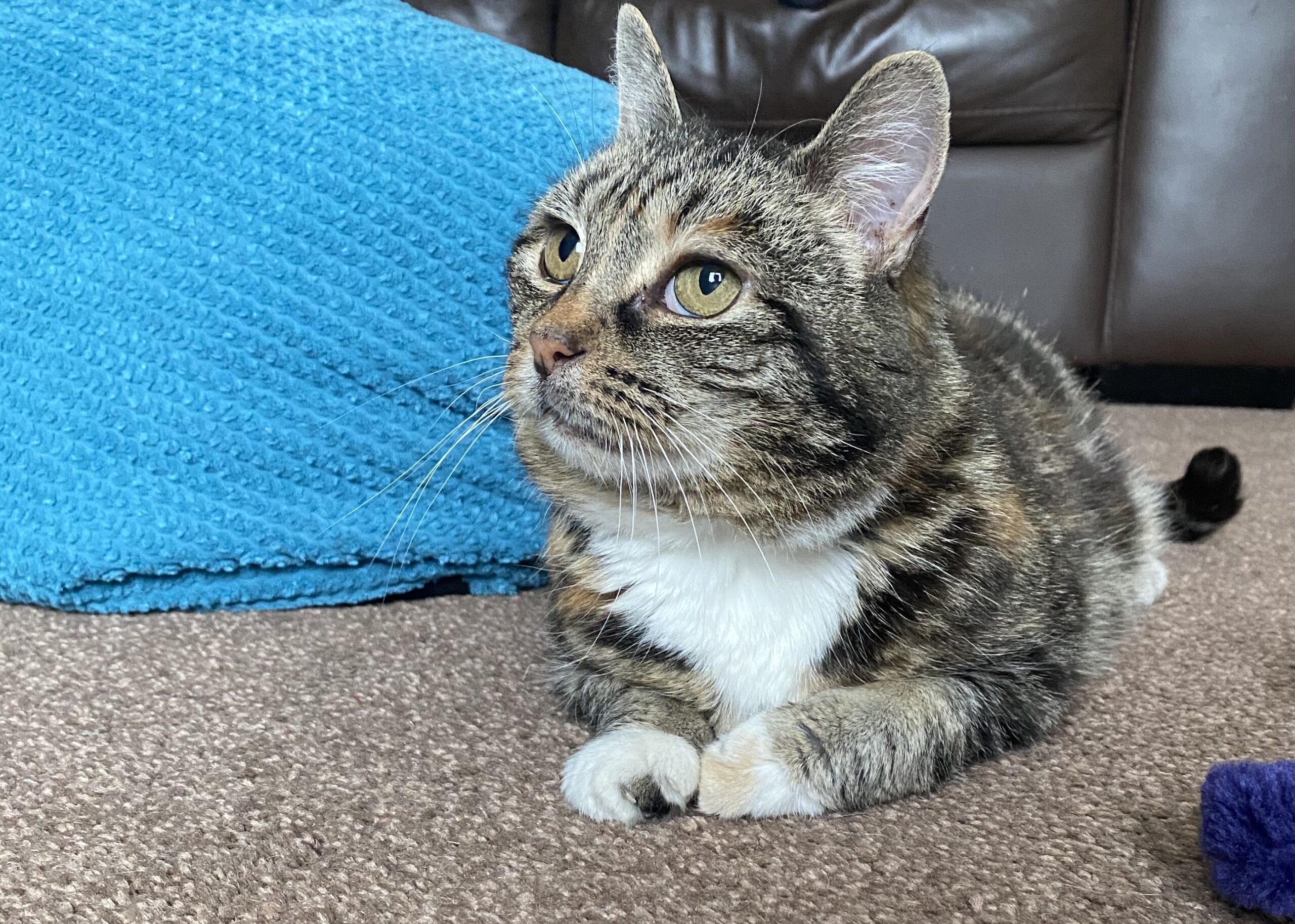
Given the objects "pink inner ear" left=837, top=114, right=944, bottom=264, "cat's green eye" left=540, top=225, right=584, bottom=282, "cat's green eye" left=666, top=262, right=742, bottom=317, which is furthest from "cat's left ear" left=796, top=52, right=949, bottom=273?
"cat's green eye" left=540, top=225, right=584, bottom=282

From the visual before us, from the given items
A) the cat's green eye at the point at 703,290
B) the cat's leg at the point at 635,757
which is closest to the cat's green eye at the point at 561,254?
the cat's green eye at the point at 703,290

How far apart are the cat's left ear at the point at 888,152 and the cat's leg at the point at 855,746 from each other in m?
0.40

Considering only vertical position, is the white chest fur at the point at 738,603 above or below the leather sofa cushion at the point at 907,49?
below

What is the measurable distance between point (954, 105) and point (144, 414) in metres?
1.84

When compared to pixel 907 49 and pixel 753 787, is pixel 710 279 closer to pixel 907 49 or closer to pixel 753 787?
pixel 753 787

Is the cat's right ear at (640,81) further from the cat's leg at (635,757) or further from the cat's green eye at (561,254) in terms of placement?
the cat's leg at (635,757)

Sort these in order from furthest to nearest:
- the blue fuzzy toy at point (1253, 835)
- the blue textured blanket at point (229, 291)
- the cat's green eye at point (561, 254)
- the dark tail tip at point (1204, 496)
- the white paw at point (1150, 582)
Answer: the dark tail tip at point (1204, 496)
the white paw at point (1150, 582)
the blue textured blanket at point (229, 291)
the cat's green eye at point (561, 254)
the blue fuzzy toy at point (1253, 835)

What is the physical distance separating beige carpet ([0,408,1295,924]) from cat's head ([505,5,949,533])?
11.3 inches

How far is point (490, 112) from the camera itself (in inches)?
53.5

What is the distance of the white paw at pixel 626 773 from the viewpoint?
890mm

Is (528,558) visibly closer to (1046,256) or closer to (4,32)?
(4,32)

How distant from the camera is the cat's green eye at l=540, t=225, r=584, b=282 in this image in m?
1.08

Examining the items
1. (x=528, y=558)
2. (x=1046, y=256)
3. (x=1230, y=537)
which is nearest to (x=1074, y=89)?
(x=1046, y=256)

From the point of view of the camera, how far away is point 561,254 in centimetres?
111
